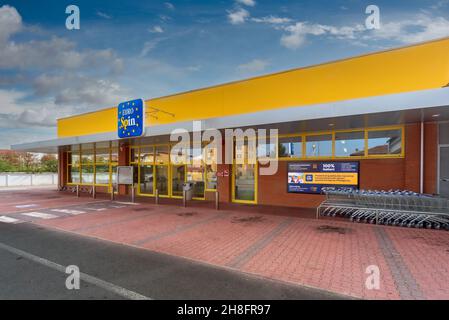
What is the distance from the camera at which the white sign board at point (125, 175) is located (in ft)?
48.6

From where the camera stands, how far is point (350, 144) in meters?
9.84

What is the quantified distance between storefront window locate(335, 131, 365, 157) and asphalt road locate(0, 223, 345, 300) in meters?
7.19

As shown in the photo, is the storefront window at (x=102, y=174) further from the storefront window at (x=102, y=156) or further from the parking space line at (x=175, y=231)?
the parking space line at (x=175, y=231)

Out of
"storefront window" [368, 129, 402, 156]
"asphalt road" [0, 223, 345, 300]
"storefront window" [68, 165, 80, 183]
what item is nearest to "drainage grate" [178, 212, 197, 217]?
"asphalt road" [0, 223, 345, 300]

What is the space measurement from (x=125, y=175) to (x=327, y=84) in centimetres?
1163

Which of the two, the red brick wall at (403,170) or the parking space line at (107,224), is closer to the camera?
the parking space line at (107,224)

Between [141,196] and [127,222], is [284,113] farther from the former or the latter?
[141,196]

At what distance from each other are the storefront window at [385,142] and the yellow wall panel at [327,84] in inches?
54.5

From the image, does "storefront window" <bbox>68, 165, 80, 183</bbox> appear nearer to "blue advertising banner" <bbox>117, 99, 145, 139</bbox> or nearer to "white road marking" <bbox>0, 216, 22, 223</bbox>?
"blue advertising banner" <bbox>117, 99, 145, 139</bbox>

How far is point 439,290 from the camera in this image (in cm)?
371

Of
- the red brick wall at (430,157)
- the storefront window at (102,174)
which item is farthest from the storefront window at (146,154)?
the red brick wall at (430,157)

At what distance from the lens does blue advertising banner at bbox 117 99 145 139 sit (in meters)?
11.4

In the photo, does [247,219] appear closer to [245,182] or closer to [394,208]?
[245,182]

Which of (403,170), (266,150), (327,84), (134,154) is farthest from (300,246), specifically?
(134,154)
